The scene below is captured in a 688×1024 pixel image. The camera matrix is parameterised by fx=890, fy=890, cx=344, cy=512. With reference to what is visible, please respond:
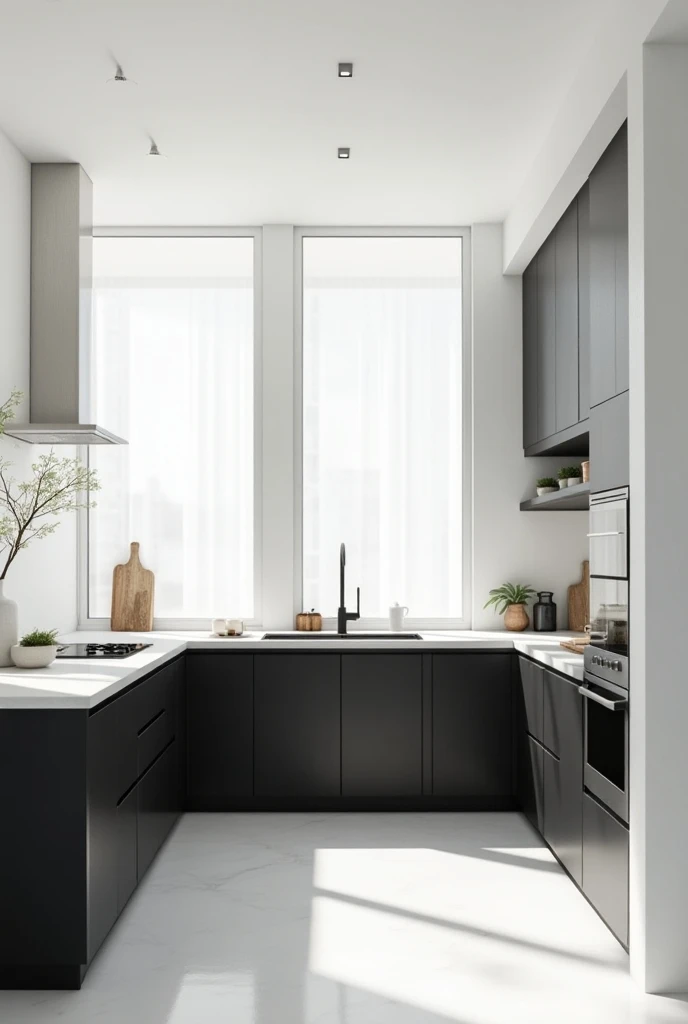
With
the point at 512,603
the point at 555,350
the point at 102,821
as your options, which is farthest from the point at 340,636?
the point at 102,821

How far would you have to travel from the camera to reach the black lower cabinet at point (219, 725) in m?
4.14

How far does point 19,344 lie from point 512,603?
269cm

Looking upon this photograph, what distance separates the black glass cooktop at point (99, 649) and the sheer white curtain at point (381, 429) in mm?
1282

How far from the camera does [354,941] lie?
280 centimetres

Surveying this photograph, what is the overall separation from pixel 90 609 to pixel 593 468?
9.52ft

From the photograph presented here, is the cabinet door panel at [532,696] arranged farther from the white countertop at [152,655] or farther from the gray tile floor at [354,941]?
the gray tile floor at [354,941]

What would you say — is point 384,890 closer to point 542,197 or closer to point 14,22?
point 542,197

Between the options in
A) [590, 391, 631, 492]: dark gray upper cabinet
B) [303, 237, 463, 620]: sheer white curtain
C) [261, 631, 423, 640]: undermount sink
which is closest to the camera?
[590, 391, 631, 492]: dark gray upper cabinet

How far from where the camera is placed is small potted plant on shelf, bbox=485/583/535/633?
4.58 meters

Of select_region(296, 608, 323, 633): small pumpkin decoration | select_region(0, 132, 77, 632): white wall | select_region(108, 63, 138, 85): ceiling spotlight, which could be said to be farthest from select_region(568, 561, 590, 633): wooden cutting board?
select_region(108, 63, 138, 85): ceiling spotlight

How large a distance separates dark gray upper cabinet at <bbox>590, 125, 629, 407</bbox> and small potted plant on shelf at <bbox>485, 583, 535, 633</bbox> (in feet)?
5.40

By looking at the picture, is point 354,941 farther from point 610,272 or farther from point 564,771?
point 610,272

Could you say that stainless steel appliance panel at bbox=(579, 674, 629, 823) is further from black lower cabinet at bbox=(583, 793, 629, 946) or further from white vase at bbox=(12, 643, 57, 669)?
white vase at bbox=(12, 643, 57, 669)

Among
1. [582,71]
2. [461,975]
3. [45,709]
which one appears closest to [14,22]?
[582,71]
